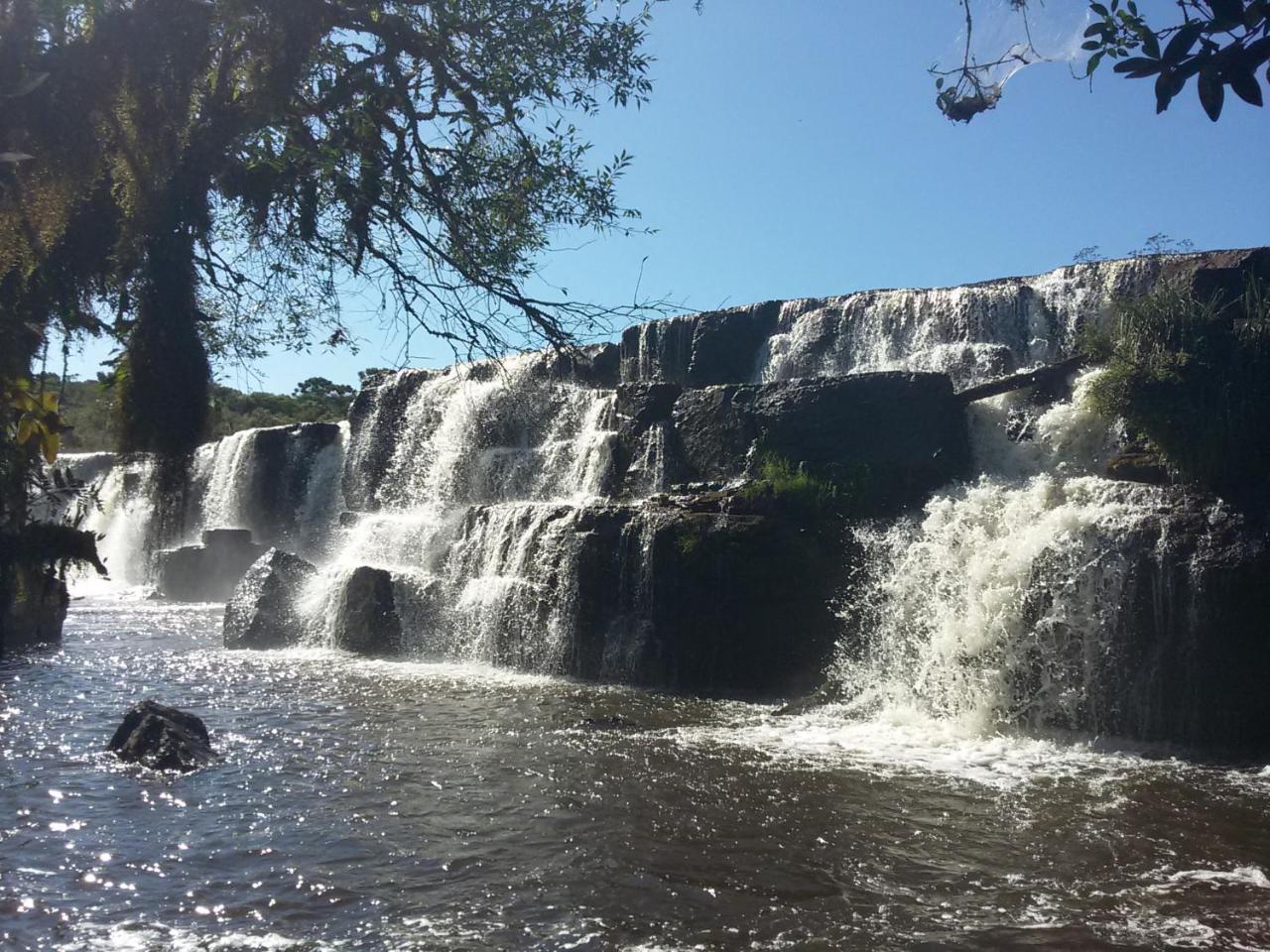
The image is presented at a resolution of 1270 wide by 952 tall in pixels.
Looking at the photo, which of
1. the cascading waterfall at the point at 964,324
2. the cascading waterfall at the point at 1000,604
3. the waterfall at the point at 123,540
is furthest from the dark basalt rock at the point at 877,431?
the waterfall at the point at 123,540

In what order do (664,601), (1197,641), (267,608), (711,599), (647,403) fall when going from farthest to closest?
(647,403) < (267,608) < (664,601) < (711,599) < (1197,641)

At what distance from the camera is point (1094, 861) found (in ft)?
21.5

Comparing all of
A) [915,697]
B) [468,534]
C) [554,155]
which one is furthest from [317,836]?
[468,534]

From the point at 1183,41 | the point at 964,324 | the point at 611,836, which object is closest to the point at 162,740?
the point at 611,836

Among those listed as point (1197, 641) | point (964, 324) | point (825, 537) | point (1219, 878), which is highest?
point (964, 324)

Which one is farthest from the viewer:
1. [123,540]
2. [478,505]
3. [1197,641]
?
[123,540]

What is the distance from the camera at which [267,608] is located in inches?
658

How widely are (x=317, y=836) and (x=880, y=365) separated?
14.3 metres

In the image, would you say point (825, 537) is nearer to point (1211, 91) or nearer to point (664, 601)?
point (664, 601)

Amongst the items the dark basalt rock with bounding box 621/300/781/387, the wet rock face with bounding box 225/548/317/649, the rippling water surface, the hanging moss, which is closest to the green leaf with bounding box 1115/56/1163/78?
the hanging moss

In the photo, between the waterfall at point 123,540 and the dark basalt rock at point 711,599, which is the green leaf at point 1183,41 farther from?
the waterfall at point 123,540

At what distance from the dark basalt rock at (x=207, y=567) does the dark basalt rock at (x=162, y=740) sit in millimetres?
15758

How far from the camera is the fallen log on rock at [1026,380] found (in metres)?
15.0

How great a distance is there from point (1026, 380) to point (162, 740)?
1205 cm
